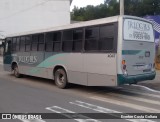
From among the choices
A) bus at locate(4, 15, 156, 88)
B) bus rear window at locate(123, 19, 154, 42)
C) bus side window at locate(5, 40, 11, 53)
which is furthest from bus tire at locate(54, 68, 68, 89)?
bus side window at locate(5, 40, 11, 53)

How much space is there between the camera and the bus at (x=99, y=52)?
1010cm

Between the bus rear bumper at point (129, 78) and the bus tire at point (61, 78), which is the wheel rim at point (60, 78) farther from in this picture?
the bus rear bumper at point (129, 78)

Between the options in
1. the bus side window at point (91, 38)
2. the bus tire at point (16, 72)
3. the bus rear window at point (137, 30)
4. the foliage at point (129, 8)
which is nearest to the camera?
the bus rear window at point (137, 30)

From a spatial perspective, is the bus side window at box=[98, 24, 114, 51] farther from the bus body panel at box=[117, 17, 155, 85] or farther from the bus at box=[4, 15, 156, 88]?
the bus body panel at box=[117, 17, 155, 85]

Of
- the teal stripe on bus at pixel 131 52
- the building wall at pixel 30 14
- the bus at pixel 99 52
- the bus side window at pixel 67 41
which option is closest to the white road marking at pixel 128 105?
the bus at pixel 99 52

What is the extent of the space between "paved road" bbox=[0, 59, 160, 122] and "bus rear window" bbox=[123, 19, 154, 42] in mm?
2086

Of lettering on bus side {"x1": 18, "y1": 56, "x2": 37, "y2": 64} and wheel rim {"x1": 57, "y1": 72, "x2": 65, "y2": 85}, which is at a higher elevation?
lettering on bus side {"x1": 18, "y1": 56, "x2": 37, "y2": 64}

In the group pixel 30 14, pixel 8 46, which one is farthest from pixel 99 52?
pixel 30 14

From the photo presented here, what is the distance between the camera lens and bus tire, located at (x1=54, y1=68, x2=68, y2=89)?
12.4 meters

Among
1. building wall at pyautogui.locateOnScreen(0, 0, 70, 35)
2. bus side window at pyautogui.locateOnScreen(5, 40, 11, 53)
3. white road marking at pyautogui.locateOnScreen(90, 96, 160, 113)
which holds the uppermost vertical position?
building wall at pyautogui.locateOnScreen(0, 0, 70, 35)

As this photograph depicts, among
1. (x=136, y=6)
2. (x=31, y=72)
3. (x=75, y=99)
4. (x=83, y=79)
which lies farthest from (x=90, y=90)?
(x=136, y=6)

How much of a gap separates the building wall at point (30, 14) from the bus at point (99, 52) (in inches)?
1635

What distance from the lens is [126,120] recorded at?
7.37m

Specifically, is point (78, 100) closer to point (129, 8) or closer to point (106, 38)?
point (106, 38)
